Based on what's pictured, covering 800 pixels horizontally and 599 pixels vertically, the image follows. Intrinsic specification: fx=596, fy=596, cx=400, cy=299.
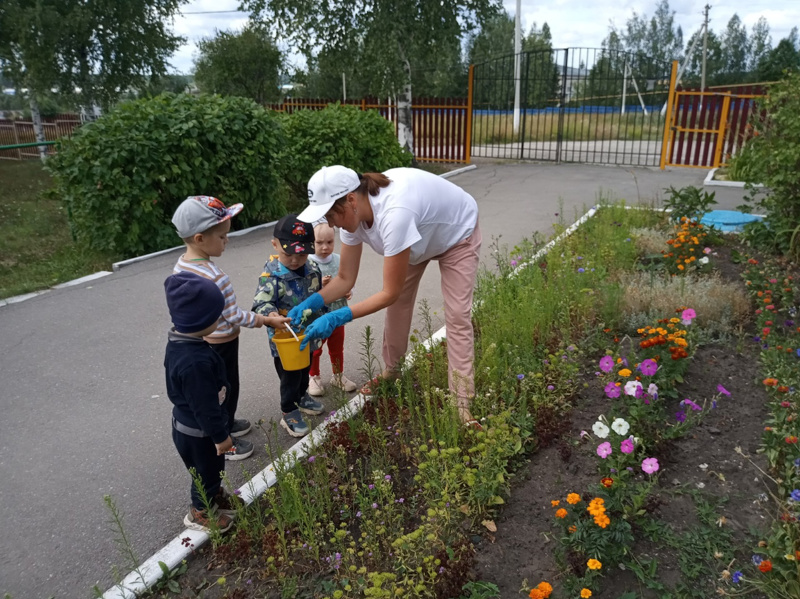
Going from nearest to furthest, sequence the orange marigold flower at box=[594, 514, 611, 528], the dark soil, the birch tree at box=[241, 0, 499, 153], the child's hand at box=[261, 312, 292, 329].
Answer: the orange marigold flower at box=[594, 514, 611, 528] → the dark soil → the child's hand at box=[261, 312, 292, 329] → the birch tree at box=[241, 0, 499, 153]

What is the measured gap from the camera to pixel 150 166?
7.20 meters

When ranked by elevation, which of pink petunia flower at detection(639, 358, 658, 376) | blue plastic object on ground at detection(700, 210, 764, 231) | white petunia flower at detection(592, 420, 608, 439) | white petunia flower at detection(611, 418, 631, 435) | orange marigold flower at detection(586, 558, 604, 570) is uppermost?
pink petunia flower at detection(639, 358, 658, 376)

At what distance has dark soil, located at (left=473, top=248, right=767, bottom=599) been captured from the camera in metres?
2.37

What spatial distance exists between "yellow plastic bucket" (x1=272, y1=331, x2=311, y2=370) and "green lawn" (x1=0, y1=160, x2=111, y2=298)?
14.5 feet

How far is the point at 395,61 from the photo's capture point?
41.4 feet

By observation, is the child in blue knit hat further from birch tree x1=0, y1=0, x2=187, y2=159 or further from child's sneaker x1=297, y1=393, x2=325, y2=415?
birch tree x1=0, y1=0, x2=187, y2=159

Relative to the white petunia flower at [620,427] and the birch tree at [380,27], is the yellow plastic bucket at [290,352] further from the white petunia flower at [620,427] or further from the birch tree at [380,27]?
the birch tree at [380,27]

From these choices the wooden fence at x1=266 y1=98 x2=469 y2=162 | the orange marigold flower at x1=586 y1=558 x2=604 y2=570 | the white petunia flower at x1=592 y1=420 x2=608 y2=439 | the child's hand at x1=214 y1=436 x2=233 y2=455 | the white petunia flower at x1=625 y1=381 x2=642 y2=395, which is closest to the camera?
the orange marigold flower at x1=586 y1=558 x2=604 y2=570

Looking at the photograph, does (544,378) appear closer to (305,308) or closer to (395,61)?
(305,308)

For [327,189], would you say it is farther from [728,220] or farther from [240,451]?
[728,220]

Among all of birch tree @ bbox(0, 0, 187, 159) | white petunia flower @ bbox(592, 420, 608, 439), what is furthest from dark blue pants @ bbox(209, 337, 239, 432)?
birch tree @ bbox(0, 0, 187, 159)

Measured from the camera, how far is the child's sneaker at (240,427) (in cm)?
351

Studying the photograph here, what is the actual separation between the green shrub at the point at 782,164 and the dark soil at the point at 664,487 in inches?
111

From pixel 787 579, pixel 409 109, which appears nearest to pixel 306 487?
pixel 787 579
